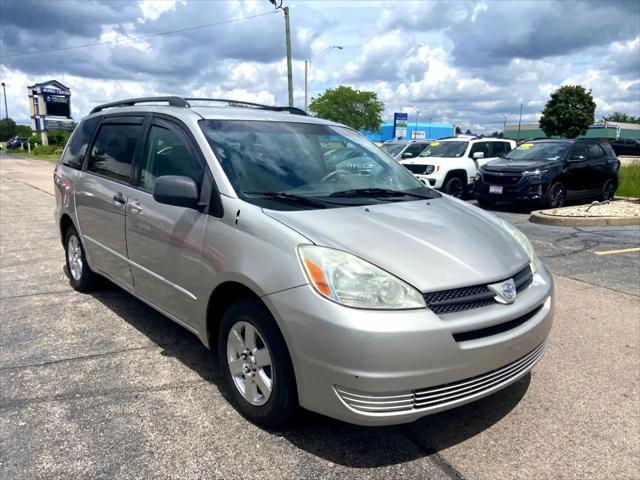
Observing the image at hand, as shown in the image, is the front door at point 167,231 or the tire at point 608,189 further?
the tire at point 608,189

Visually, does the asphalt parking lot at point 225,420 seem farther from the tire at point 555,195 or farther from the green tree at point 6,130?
the green tree at point 6,130

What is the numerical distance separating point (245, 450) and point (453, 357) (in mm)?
1166

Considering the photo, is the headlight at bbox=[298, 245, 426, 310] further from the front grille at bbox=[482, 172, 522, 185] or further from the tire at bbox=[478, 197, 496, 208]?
the tire at bbox=[478, 197, 496, 208]

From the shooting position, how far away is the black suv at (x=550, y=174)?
11.6 metres

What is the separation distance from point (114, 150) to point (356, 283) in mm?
2871

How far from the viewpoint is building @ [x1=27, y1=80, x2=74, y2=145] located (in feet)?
244

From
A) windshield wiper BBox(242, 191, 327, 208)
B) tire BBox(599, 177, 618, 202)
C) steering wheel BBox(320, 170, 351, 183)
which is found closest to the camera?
windshield wiper BBox(242, 191, 327, 208)

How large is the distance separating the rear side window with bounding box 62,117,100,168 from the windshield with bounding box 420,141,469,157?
10866 millimetres

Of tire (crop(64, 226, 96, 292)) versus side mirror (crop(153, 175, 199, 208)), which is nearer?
side mirror (crop(153, 175, 199, 208))

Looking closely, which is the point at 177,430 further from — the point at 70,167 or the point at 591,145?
the point at 591,145

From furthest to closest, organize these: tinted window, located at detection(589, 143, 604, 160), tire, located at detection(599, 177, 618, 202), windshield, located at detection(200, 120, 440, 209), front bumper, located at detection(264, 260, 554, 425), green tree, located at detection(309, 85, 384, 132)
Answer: green tree, located at detection(309, 85, 384, 132)
tire, located at detection(599, 177, 618, 202)
tinted window, located at detection(589, 143, 604, 160)
windshield, located at detection(200, 120, 440, 209)
front bumper, located at detection(264, 260, 554, 425)

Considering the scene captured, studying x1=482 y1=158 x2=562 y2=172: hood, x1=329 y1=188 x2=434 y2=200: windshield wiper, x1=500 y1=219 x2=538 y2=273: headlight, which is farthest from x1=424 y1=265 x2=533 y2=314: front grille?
x1=482 y1=158 x2=562 y2=172: hood

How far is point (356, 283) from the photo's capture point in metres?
2.44

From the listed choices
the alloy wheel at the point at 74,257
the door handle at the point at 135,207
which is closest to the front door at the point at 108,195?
the door handle at the point at 135,207
